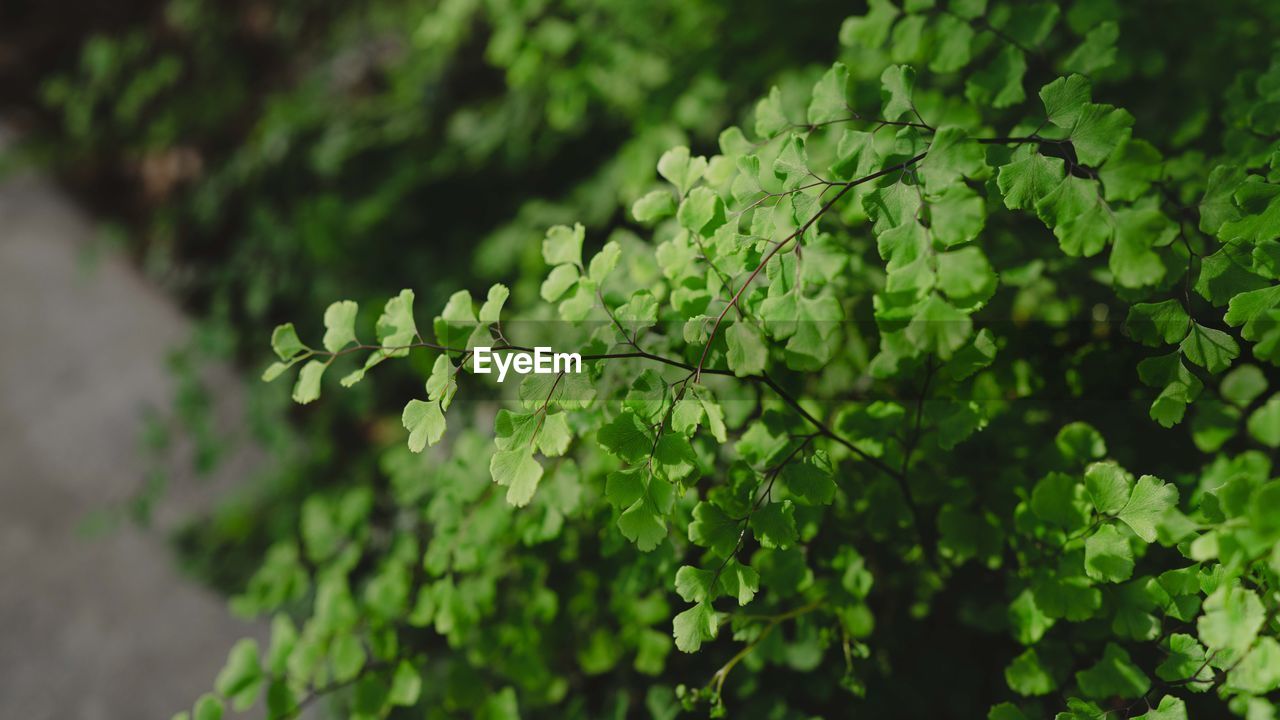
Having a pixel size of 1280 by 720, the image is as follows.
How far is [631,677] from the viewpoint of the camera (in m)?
1.21

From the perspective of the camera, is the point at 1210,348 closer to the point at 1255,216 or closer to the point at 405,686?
the point at 1255,216

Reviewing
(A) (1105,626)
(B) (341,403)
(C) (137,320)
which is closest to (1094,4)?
(A) (1105,626)

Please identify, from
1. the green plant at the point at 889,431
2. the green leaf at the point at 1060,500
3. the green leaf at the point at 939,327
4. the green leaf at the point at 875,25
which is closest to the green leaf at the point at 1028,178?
the green plant at the point at 889,431

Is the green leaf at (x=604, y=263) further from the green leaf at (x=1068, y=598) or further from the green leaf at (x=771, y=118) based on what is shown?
the green leaf at (x=1068, y=598)

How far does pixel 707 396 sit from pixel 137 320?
11.7 ft

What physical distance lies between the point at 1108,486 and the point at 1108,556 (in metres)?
0.07

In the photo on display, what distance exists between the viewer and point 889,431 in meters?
0.91

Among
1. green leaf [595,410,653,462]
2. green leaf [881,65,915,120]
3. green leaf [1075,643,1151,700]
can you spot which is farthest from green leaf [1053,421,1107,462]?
green leaf [595,410,653,462]

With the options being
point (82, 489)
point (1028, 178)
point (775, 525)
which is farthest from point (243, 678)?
point (82, 489)

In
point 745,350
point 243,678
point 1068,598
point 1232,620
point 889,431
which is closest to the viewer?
point 1232,620

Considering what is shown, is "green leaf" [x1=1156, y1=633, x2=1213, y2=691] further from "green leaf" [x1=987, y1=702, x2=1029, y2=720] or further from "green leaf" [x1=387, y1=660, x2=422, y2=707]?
"green leaf" [x1=387, y1=660, x2=422, y2=707]

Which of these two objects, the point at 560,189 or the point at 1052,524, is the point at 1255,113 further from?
the point at 560,189

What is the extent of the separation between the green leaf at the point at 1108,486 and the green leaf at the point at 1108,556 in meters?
A: 0.02

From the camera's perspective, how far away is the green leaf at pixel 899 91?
751 mm
